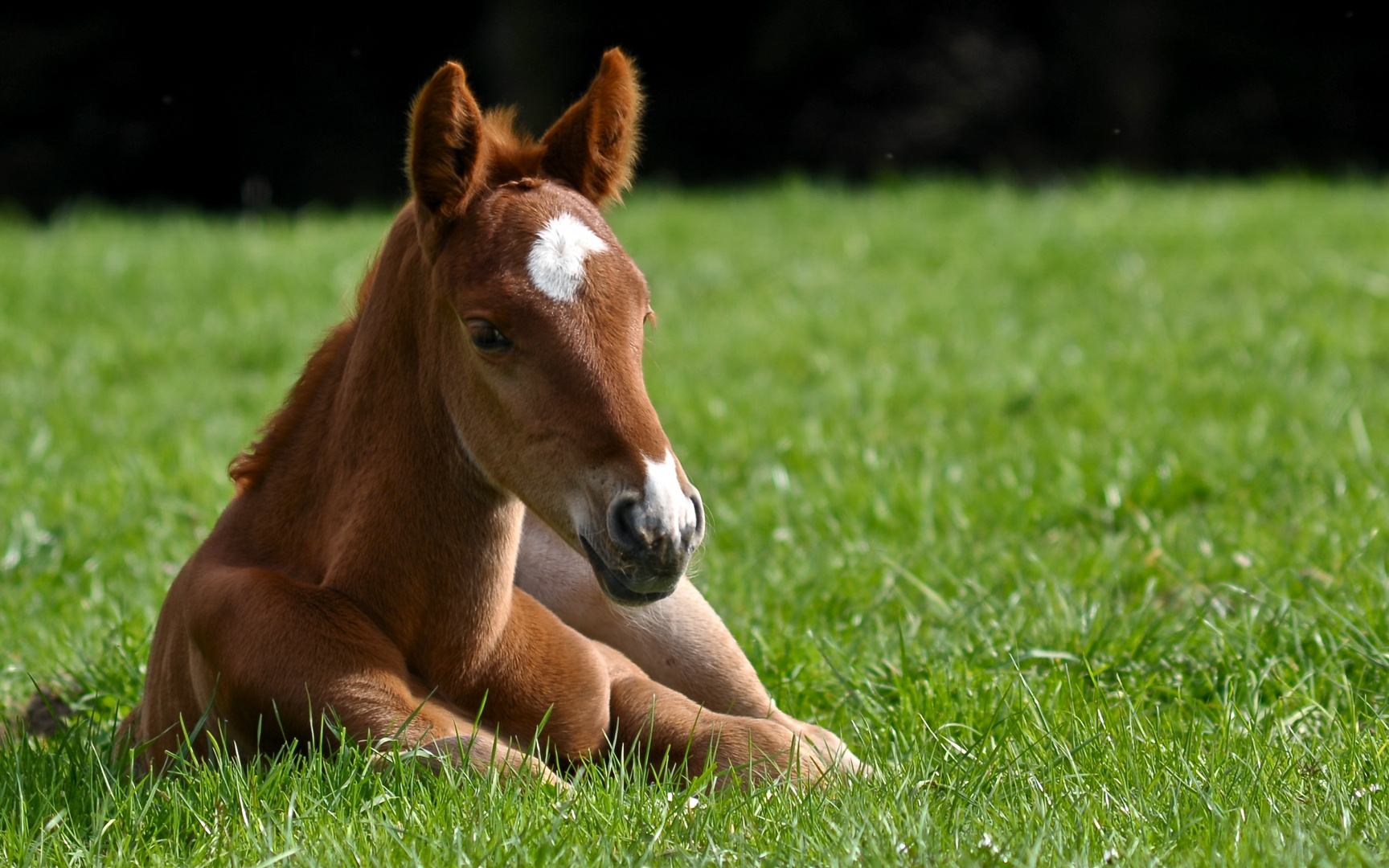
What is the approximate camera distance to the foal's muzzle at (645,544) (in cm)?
242

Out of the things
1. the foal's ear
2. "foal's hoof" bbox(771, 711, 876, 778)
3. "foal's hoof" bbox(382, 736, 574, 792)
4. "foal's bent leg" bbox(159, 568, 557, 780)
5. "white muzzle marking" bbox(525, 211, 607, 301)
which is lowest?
"foal's hoof" bbox(771, 711, 876, 778)

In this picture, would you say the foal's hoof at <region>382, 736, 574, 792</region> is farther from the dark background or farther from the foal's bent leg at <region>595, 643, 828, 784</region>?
the dark background

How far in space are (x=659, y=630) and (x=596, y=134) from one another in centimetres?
112

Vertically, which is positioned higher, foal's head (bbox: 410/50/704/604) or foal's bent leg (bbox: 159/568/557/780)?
foal's head (bbox: 410/50/704/604)

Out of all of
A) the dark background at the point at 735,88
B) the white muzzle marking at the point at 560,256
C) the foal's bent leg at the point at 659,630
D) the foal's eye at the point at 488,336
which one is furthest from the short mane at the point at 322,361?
the dark background at the point at 735,88

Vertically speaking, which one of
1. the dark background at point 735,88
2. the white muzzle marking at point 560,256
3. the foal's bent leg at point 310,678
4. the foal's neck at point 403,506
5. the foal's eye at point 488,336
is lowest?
the dark background at point 735,88

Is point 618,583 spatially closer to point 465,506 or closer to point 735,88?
point 465,506

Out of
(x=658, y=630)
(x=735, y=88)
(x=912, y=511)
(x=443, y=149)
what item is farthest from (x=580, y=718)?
(x=735, y=88)

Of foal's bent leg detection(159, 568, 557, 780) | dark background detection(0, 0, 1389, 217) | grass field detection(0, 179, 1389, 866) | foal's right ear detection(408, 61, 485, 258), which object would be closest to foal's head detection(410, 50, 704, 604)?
foal's right ear detection(408, 61, 485, 258)

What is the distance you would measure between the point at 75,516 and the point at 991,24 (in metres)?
16.1

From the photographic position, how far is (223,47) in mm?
18656

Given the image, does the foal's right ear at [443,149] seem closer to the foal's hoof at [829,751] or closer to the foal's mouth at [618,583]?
the foal's mouth at [618,583]

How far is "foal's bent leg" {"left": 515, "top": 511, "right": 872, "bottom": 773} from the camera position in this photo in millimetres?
3326

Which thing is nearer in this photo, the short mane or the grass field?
the grass field
